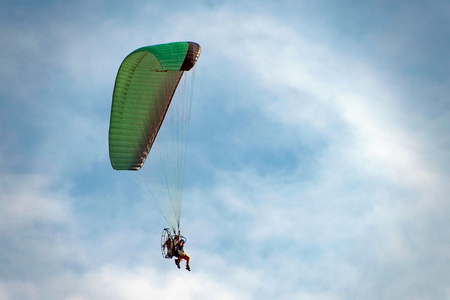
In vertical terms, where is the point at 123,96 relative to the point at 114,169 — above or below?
above

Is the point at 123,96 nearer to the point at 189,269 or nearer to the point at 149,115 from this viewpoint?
the point at 149,115

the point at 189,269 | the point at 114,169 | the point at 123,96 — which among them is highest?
the point at 123,96

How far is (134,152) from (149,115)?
7.05 ft

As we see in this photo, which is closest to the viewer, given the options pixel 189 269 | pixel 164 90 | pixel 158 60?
pixel 158 60

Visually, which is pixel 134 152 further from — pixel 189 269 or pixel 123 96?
pixel 189 269

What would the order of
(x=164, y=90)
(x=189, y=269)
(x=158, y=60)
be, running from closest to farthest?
(x=158, y=60)
(x=189, y=269)
(x=164, y=90)

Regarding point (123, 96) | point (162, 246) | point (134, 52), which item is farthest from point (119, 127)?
point (162, 246)

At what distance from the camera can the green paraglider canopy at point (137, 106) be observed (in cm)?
3462

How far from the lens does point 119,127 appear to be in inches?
1404

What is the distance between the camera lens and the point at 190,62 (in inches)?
1252

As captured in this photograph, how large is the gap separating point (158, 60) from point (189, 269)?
1046 cm

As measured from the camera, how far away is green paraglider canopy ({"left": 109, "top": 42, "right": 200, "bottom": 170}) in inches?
1363

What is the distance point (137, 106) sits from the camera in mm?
35844

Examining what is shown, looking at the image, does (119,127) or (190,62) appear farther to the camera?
(119,127)
